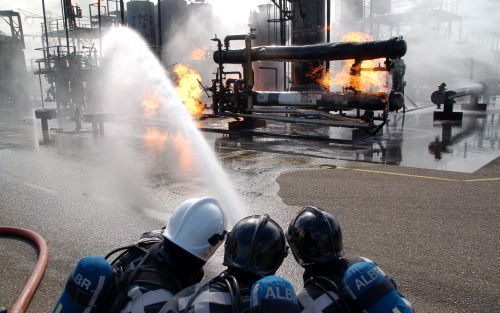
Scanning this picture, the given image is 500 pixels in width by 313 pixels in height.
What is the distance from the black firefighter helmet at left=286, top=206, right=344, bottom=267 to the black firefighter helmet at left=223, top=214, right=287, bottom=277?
16 centimetres

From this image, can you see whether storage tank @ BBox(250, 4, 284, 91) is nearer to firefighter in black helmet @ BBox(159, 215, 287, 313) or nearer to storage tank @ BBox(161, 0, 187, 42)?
storage tank @ BBox(161, 0, 187, 42)

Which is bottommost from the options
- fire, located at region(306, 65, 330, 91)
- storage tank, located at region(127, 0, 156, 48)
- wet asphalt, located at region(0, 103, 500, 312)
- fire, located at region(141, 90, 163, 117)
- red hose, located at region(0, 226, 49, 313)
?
wet asphalt, located at region(0, 103, 500, 312)

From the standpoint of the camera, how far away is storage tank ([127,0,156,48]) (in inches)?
1572

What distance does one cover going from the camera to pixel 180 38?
Answer: 141ft

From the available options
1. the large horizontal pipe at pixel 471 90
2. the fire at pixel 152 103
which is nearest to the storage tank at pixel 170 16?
the fire at pixel 152 103

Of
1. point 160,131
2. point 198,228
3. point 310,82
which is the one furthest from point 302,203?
point 310,82

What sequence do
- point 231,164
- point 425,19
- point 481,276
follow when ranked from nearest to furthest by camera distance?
point 481,276 < point 231,164 < point 425,19

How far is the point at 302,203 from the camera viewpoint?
7195 mm

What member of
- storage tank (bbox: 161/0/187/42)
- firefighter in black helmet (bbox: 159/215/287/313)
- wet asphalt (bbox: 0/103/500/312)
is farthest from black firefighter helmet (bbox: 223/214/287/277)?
storage tank (bbox: 161/0/187/42)

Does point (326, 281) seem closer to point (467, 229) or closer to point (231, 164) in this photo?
point (467, 229)

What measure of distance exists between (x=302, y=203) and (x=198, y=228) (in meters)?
4.78

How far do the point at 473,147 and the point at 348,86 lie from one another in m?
4.79

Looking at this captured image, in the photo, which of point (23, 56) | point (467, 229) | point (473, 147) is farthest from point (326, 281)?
point (23, 56)

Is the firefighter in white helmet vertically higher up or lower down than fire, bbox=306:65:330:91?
lower down
